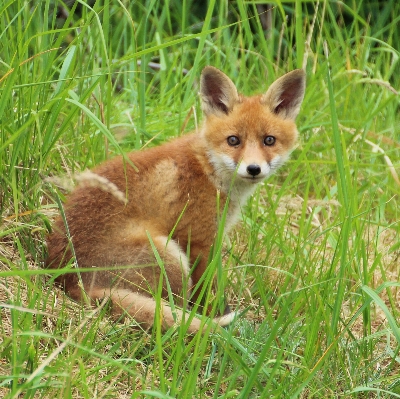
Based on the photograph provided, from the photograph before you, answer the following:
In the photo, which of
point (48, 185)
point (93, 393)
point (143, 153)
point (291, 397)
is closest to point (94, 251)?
point (48, 185)

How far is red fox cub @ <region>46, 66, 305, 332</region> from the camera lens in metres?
3.70

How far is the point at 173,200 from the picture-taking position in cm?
407

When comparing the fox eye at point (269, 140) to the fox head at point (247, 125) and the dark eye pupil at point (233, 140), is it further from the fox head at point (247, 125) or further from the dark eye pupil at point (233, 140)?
the dark eye pupil at point (233, 140)

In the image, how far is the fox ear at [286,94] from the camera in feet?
14.6

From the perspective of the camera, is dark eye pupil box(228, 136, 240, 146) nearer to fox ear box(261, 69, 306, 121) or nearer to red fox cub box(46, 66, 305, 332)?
red fox cub box(46, 66, 305, 332)

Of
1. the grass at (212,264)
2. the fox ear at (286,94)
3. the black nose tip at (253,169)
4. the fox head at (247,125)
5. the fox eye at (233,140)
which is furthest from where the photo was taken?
the fox ear at (286,94)

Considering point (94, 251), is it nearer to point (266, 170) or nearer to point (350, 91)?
point (266, 170)

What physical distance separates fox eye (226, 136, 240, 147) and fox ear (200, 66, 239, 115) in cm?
23

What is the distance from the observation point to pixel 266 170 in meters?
4.19

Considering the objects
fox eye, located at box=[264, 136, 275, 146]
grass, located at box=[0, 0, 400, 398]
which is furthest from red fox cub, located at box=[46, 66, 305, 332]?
grass, located at box=[0, 0, 400, 398]

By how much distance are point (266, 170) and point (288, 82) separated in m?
0.65

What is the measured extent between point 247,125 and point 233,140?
0.12 metres

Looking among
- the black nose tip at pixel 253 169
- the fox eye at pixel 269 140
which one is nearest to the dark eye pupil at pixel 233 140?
the fox eye at pixel 269 140

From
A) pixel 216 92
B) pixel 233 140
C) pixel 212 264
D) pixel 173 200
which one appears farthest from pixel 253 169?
pixel 212 264
